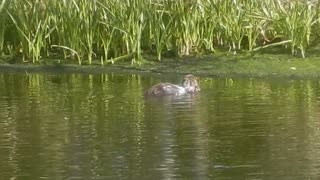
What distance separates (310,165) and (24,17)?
6495mm

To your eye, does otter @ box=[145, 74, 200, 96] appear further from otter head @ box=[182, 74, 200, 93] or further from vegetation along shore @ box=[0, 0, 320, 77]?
vegetation along shore @ box=[0, 0, 320, 77]

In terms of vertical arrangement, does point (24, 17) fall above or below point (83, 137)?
above

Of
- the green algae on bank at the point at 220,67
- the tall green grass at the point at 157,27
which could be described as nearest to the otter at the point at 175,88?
the green algae on bank at the point at 220,67

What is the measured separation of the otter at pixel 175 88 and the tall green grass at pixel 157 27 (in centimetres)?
221

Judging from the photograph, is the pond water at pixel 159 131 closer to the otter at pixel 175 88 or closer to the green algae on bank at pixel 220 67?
the otter at pixel 175 88

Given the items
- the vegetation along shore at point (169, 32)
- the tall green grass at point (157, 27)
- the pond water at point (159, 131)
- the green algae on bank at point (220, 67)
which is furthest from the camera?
the tall green grass at point (157, 27)

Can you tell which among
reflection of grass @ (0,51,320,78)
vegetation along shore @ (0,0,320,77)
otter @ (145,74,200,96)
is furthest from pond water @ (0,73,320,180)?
vegetation along shore @ (0,0,320,77)

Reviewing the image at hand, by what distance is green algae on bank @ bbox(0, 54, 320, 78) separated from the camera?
1059 cm

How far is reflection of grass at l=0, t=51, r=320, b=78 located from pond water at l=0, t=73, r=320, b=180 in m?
0.46

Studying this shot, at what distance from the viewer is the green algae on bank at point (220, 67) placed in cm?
1059

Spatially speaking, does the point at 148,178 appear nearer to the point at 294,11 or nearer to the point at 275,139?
the point at 275,139

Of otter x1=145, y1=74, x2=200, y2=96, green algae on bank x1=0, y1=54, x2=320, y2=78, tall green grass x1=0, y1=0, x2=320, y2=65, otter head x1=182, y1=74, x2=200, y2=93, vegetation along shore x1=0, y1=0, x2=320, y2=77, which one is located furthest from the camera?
tall green grass x1=0, y1=0, x2=320, y2=65

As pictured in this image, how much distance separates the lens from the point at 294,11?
1120 cm

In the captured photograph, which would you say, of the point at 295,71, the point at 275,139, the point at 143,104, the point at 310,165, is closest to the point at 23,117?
the point at 143,104
